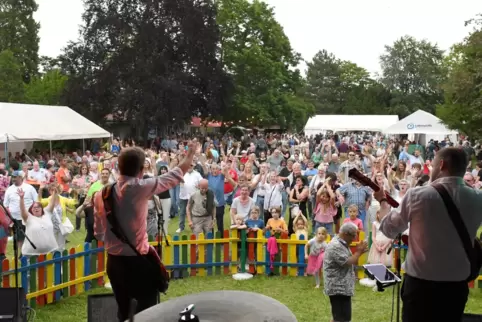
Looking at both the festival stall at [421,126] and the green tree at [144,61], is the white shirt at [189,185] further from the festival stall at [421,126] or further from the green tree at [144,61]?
the green tree at [144,61]

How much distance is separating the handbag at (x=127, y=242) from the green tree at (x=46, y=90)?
43251 millimetres

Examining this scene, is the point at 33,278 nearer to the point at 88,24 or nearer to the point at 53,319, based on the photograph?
the point at 53,319

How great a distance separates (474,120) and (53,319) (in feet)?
98.9

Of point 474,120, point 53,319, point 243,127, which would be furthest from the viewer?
point 243,127

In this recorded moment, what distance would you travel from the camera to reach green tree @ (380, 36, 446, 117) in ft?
275

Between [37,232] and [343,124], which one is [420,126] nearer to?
[343,124]

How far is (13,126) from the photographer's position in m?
21.8

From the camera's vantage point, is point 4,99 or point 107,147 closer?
point 107,147

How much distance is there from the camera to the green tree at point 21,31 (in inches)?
2381

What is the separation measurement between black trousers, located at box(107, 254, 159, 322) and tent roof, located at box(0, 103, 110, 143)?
17969 mm

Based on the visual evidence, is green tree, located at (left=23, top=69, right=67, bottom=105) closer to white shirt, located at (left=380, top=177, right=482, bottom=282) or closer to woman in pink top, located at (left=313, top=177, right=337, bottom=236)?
woman in pink top, located at (left=313, top=177, right=337, bottom=236)

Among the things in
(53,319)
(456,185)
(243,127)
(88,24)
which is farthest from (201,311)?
(243,127)

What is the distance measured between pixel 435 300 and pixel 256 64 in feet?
146

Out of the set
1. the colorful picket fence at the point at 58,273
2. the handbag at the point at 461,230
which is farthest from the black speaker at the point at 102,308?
the handbag at the point at 461,230
